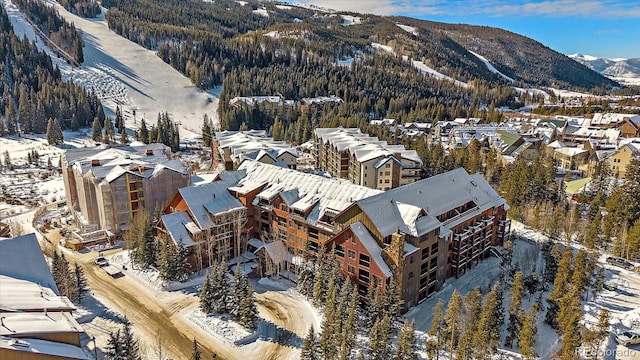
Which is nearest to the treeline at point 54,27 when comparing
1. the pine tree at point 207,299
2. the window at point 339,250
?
the pine tree at point 207,299

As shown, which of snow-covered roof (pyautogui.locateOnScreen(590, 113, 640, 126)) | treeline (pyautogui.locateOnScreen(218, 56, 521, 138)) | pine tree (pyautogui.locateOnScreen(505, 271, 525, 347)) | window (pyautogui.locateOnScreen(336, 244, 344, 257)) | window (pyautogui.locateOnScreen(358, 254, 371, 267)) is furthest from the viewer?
treeline (pyautogui.locateOnScreen(218, 56, 521, 138))

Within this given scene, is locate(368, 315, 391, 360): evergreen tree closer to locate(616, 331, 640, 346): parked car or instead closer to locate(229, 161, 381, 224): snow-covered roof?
locate(229, 161, 381, 224): snow-covered roof

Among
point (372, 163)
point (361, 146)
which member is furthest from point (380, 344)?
point (361, 146)

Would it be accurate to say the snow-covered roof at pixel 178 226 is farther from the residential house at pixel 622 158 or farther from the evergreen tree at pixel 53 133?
the evergreen tree at pixel 53 133

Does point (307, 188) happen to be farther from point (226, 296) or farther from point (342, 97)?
point (342, 97)

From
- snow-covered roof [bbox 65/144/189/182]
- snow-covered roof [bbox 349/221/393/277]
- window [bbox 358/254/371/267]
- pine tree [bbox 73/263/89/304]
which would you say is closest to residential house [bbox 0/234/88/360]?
pine tree [bbox 73/263/89/304]

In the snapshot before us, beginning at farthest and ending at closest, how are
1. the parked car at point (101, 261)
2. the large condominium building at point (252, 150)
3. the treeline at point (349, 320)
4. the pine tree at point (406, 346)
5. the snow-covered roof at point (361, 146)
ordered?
the large condominium building at point (252, 150)
the snow-covered roof at point (361, 146)
the parked car at point (101, 261)
the treeline at point (349, 320)
the pine tree at point (406, 346)

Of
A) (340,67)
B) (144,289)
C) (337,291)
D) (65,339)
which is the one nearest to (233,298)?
(337,291)
